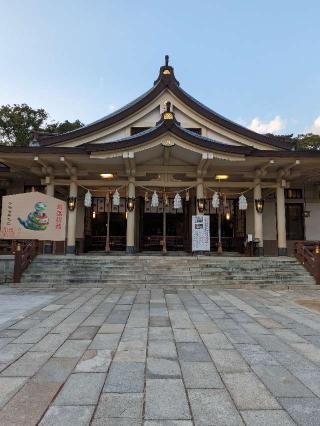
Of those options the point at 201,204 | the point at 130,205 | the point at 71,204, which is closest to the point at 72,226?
the point at 71,204

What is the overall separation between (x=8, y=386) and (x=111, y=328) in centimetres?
242

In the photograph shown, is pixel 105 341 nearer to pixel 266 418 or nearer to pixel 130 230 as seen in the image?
pixel 266 418

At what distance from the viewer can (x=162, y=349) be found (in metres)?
4.48

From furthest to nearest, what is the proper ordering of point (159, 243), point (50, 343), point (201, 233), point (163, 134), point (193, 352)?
point (159, 243) → point (201, 233) → point (163, 134) → point (50, 343) → point (193, 352)

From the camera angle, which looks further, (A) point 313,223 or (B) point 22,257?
(A) point 313,223

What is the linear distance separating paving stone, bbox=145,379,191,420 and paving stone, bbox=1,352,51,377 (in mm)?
1462

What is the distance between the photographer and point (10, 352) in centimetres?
430

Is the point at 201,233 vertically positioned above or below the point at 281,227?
below

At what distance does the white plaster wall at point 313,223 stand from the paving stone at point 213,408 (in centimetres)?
1617

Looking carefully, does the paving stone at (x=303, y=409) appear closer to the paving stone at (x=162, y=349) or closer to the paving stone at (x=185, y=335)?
the paving stone at (x=162, y=349)

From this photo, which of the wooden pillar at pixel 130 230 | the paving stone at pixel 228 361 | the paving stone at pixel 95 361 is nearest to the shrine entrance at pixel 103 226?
the wooden pillar at pixel 130 230

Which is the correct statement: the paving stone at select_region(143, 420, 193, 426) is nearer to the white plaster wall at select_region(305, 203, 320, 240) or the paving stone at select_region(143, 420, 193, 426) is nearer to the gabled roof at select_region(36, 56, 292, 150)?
the gabled roof at select_region(36, 56, 292, 150)

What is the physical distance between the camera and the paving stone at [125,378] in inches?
128

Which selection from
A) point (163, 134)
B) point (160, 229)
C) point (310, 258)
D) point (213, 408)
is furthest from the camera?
point (160, 229)
